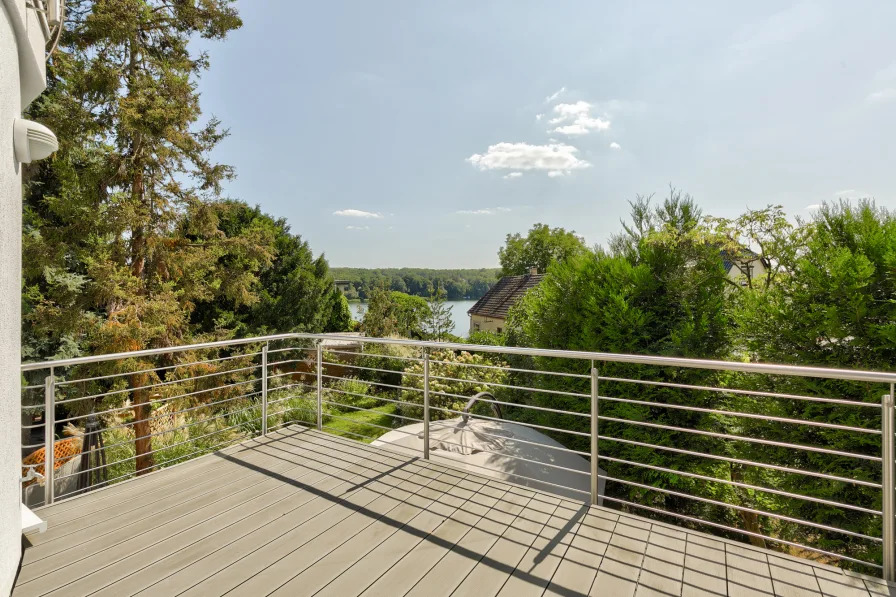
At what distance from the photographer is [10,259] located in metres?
2.03

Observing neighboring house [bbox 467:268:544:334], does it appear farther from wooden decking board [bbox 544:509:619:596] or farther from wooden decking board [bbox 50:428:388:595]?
wooden decking board [bbox 544:509:619:596]

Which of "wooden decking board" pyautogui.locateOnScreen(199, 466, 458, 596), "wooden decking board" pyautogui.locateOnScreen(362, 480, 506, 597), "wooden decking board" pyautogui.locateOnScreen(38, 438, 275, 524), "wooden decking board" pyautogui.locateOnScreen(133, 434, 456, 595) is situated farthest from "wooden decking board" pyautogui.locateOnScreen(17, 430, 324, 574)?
"wooden decking board" pyautogui.locateOnScreen(362, 480, 506, 597)

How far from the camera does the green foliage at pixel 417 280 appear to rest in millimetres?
21831

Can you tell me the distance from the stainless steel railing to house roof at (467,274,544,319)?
1548 centimetres

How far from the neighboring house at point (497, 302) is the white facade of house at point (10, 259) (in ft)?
70.8

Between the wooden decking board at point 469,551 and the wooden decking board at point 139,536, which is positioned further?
the wooden decking board at point 139,536

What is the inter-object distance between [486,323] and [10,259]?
24.1 meters

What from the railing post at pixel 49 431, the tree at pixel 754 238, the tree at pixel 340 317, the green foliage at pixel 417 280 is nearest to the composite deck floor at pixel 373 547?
the railing post at pixel 49 431

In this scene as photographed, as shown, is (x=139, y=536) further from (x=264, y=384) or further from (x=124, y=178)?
(x=124, y=178)

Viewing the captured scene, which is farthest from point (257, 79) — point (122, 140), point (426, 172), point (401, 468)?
point (401, 468)

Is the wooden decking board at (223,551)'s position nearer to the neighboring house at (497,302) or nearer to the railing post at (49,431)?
the railing post at (49,431)

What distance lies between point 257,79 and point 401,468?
14462 millimetres

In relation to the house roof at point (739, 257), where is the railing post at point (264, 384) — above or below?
below

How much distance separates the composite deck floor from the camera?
2.01 m
